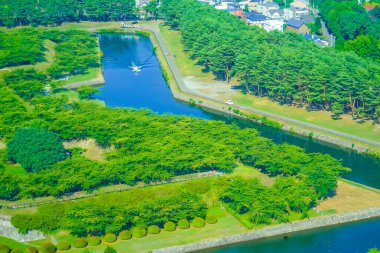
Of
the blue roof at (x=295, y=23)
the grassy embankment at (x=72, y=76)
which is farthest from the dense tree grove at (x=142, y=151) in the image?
the blue roof at (x=295, y=23)

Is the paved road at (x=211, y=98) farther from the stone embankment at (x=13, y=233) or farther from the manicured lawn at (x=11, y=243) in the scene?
the manicured lawn at (x=11, y=243)

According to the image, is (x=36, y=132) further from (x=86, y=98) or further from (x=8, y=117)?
(x=86, y=98)

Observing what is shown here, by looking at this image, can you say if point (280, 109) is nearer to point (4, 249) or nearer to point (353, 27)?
point (353, 27)

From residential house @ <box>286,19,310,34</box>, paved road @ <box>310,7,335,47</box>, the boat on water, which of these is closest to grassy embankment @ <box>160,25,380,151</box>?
the boat on water

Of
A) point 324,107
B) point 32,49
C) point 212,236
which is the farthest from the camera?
point 32,49

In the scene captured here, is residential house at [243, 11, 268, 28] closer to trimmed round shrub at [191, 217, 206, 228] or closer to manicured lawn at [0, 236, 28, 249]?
trimmed round shrub at [191, 217, 206, 228]

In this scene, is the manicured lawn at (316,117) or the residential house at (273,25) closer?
the manicured lawn at (316,117)

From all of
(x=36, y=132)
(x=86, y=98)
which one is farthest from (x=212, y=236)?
(x=86, y=98)
